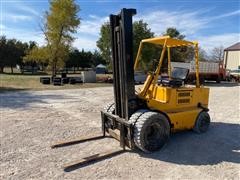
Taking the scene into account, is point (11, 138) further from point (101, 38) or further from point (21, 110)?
point (101, 38)

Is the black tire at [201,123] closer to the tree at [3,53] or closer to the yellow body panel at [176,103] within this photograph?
the yellow body panel at [176,103]

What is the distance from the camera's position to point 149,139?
19.7ft

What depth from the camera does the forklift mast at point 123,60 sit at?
5939 millimetres

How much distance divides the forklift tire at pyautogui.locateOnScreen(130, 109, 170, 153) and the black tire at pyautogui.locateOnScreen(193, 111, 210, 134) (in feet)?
4.67

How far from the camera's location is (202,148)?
633 cm

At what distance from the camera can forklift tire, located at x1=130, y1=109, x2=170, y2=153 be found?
570 cm

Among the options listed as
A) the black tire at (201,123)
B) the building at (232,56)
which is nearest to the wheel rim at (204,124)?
the black tire at (201,123)

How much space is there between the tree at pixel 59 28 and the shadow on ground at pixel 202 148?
26.9 meters

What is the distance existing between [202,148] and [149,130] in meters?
1.36

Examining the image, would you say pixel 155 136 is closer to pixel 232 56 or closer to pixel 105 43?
pixel 105 43

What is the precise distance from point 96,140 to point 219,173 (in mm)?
2984

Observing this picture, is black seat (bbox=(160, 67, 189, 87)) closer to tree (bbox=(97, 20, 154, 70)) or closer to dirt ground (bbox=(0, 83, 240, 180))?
dirt ground (bbox=(0, 83, 240, 180))

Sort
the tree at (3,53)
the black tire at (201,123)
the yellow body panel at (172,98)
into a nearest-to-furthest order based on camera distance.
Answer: the yellow body panel at (172,98) < the black tire at (201,123) < the tree at (3,53)

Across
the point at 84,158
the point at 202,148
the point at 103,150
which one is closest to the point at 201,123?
the point at 202,148
